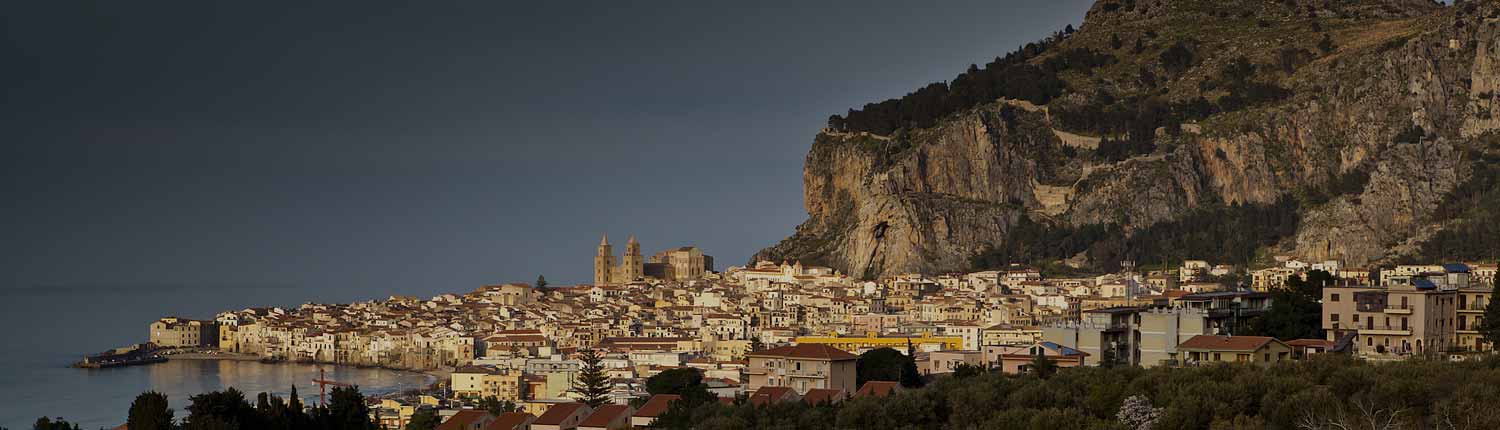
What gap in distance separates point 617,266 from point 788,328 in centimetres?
3297

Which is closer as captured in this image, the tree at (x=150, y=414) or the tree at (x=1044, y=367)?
the tree at (x=1044, y=367)

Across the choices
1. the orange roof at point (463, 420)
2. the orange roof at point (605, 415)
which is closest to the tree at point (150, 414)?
the orange roof at point (463, 420)

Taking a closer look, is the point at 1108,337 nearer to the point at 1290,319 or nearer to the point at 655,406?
the point at 1290,319

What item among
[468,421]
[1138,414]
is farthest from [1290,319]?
[468,421]

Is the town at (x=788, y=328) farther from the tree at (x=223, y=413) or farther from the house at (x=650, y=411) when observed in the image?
the tree at (x=223, y=413)

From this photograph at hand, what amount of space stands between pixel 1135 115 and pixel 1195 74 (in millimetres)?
4697

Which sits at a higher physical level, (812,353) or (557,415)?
(812,353)

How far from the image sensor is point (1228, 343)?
29109 mm

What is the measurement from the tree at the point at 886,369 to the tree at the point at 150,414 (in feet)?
42.3

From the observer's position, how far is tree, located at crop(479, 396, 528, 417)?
40469 mm

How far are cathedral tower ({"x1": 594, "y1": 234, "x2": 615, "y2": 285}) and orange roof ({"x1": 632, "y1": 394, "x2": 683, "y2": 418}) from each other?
6187 centimetres

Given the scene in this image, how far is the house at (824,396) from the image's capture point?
27.1 metres

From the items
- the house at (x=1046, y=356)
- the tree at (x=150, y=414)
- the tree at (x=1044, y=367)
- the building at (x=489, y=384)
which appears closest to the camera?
the tree at (x=1044, y=367)

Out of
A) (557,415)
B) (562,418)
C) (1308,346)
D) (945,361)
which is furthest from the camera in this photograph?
(945,361)
